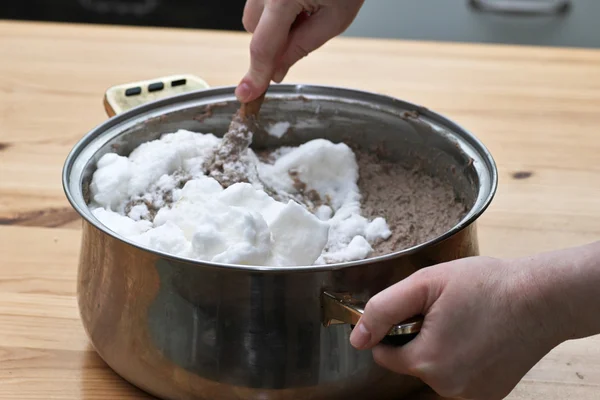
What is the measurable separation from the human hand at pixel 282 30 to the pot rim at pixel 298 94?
0.06 metres

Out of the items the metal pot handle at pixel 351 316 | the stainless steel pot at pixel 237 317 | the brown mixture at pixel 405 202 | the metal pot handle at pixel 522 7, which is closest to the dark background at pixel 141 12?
the metal pot handle at pixel 522 7

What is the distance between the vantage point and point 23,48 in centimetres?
152

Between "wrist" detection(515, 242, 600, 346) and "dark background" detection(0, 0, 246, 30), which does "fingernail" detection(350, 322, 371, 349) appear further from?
"dark background" detection(0, 0, 246, 30)

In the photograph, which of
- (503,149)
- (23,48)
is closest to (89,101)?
(23,48)

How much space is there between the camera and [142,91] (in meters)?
1.03

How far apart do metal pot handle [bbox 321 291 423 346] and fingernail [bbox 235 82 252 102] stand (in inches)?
14.1

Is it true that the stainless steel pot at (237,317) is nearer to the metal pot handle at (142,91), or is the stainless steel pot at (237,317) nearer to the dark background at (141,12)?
the metal pot handle at (142,91)

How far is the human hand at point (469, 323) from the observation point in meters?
0.60

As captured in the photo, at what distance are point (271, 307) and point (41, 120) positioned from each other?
0.77 metres

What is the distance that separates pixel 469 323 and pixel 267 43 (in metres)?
0.44

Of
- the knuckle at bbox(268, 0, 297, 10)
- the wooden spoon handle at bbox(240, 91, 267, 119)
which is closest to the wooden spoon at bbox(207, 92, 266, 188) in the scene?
the wooden spoon handle at bbox(240, 91, 267, 119)

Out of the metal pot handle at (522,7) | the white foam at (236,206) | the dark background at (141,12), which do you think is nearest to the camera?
the white foam at (236,206)

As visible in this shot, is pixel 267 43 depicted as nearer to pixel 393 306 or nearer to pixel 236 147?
pixel 236 147

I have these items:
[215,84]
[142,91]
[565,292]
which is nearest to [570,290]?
[565,292]
